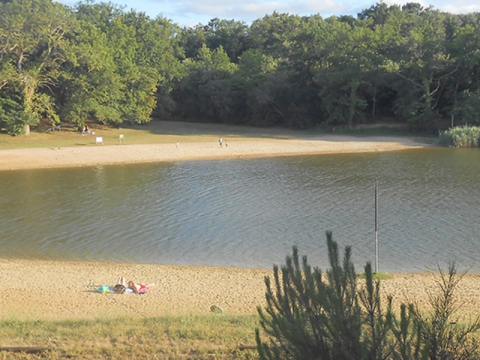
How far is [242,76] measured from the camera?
2554 inches

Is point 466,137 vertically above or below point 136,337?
above

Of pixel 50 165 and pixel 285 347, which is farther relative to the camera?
pixel 50 165

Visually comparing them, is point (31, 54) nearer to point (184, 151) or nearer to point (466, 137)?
point (184, 151)

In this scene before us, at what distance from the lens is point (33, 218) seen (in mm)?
20984

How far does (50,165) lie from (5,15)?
898 inches

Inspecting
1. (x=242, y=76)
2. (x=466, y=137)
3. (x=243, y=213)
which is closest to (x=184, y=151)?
(x=243, y=213)

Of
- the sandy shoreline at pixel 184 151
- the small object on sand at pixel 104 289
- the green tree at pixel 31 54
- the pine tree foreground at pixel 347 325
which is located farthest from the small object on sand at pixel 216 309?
the green tree at pixel 31 54

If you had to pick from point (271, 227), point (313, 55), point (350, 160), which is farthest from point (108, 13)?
point (271, 227)

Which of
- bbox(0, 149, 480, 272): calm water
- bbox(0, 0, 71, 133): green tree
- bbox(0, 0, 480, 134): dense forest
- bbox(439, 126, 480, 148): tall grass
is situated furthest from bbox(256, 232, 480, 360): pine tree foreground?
bbox(0, 0, 71, 133): green tree

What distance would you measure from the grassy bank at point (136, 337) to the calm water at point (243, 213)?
22.4 ft

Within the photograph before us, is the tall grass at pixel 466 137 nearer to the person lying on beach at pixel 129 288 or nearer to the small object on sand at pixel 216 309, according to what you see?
the person lying on beach at pixel 129 288

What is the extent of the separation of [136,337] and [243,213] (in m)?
14.3

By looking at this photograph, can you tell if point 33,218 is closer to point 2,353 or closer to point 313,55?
point 2,353

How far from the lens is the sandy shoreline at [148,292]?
420 inches
